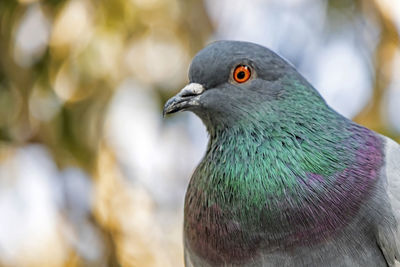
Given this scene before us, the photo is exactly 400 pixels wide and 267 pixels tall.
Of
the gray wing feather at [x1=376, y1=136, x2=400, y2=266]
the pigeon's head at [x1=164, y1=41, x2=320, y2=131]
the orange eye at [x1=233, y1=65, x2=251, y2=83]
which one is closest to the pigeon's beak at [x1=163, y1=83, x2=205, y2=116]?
the pigeon's head at [x1=164, y1=41, x2=320, y2=131]

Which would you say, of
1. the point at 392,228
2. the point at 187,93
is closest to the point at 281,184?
the point at 392,228

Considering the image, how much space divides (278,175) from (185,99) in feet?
1.97

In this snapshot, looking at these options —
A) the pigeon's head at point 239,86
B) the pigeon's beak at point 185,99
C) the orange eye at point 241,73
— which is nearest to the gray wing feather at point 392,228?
the pigeon's head at point 239,86

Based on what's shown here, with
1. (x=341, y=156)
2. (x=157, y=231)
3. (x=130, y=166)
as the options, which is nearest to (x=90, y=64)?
(x=130, y=166)

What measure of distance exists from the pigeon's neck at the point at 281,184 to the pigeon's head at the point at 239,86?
0.10 metres

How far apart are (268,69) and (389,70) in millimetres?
3246

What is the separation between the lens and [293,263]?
309cm

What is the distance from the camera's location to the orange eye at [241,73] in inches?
134

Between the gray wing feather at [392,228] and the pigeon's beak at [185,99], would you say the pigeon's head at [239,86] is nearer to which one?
the pigeon's beak at [185,99]

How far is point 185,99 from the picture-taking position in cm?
337

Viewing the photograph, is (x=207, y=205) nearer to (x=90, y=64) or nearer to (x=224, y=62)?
(x=224, y=62)

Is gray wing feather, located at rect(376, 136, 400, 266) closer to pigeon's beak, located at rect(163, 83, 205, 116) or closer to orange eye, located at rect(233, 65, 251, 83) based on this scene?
orange eye, located at rect(233, 65, 251, 83)

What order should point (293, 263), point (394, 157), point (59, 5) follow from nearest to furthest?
point (293, 263) → point (394, 157) → point (59, 5)

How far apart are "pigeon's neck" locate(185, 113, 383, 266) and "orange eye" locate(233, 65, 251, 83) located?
0.81 ft
